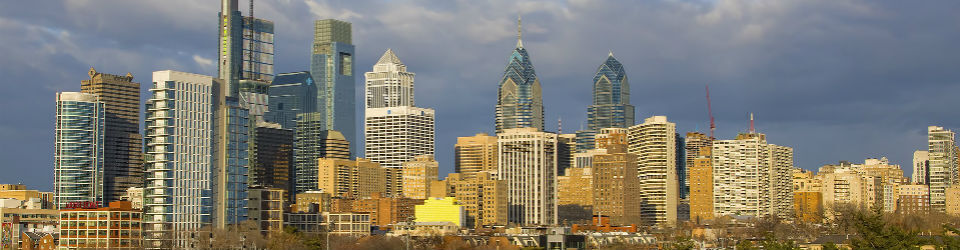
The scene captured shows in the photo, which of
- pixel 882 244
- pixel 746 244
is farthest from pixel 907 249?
pixel 746 244

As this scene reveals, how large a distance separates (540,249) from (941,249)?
59615mm

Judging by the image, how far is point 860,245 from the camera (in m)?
142

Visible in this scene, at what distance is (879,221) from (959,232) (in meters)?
13.6

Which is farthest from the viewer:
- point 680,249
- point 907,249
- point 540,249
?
point 540,249

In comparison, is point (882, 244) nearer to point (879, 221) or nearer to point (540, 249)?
point (879, 221)

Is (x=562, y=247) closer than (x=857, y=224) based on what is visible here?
No

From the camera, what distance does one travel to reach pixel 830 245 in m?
141

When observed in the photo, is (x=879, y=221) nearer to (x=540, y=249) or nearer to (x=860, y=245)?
(x=860, y=245)

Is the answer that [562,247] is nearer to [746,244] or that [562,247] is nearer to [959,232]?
[746,244]

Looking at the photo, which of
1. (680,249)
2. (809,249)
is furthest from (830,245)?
(809,249)

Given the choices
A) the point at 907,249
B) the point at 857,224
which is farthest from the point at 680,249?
the point at 907,249

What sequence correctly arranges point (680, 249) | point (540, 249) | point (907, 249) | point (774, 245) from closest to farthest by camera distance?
point (907, 249) → point (774, 245) → point (680, 249) → point (540, 249)

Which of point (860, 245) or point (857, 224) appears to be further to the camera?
point (857, 224)

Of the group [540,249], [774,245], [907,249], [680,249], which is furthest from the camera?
Result: [540,249]
